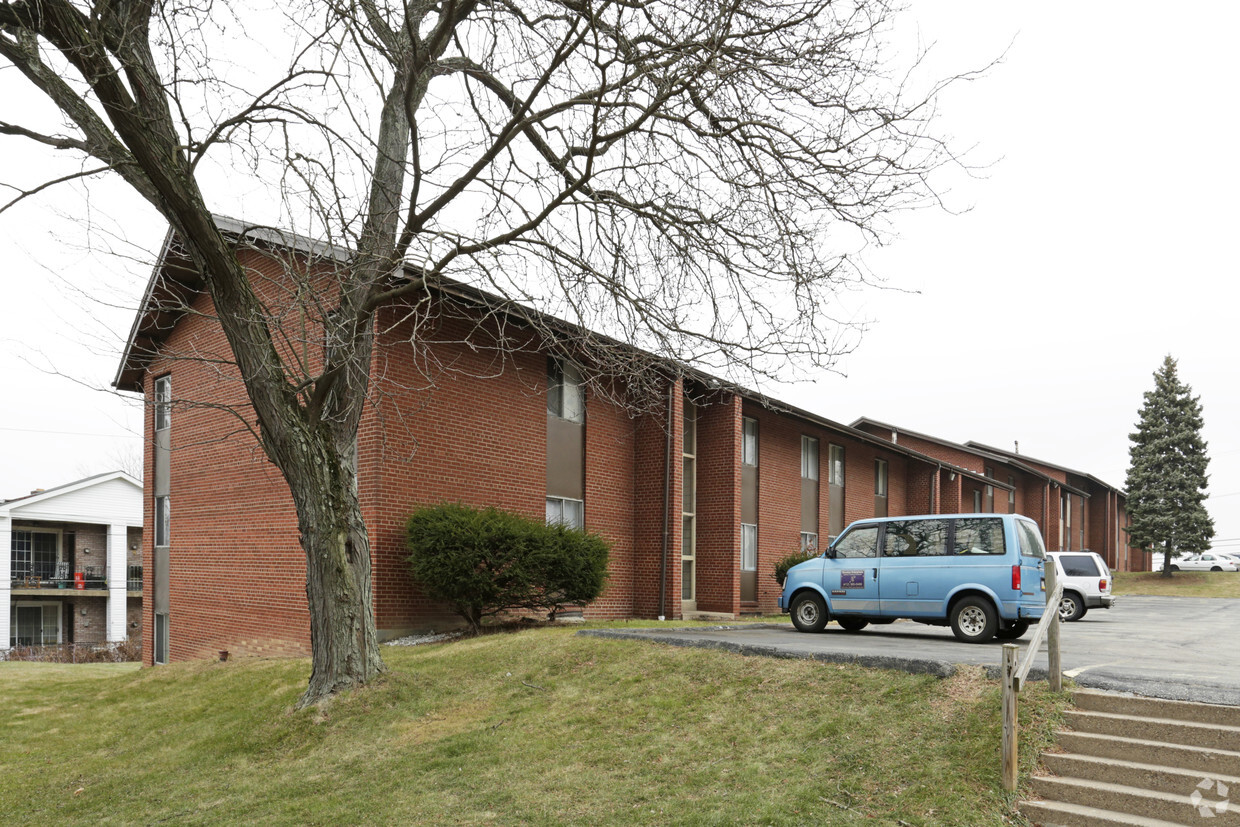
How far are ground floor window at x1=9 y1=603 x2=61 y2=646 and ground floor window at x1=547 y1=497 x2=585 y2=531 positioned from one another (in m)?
32.0

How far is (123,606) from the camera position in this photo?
42469 millimetres

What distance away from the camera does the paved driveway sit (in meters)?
8.84

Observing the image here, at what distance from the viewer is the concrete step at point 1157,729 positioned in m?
7.33

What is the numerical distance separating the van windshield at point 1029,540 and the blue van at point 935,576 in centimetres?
1

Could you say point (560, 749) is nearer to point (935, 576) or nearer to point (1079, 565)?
point (935, 576)

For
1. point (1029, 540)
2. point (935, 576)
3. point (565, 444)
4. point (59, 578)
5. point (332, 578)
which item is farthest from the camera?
point (59, 578)

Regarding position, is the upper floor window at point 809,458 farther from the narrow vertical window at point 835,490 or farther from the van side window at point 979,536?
the van side window at point 979,536

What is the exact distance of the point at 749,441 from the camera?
86.7ft

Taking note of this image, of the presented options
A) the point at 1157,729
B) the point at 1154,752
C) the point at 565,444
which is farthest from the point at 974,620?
the point at 565,444

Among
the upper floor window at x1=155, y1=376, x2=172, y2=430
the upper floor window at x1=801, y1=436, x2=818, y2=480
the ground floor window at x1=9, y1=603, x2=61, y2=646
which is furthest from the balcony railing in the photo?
the upper floor window at x1=801, y1=436, x2=818, y2=480

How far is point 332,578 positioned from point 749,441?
1669 centimetres

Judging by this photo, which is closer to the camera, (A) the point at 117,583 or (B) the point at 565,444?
(B) the point at 565,444

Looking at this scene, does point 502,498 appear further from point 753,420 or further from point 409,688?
point 753,420

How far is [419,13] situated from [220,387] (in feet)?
36.7
